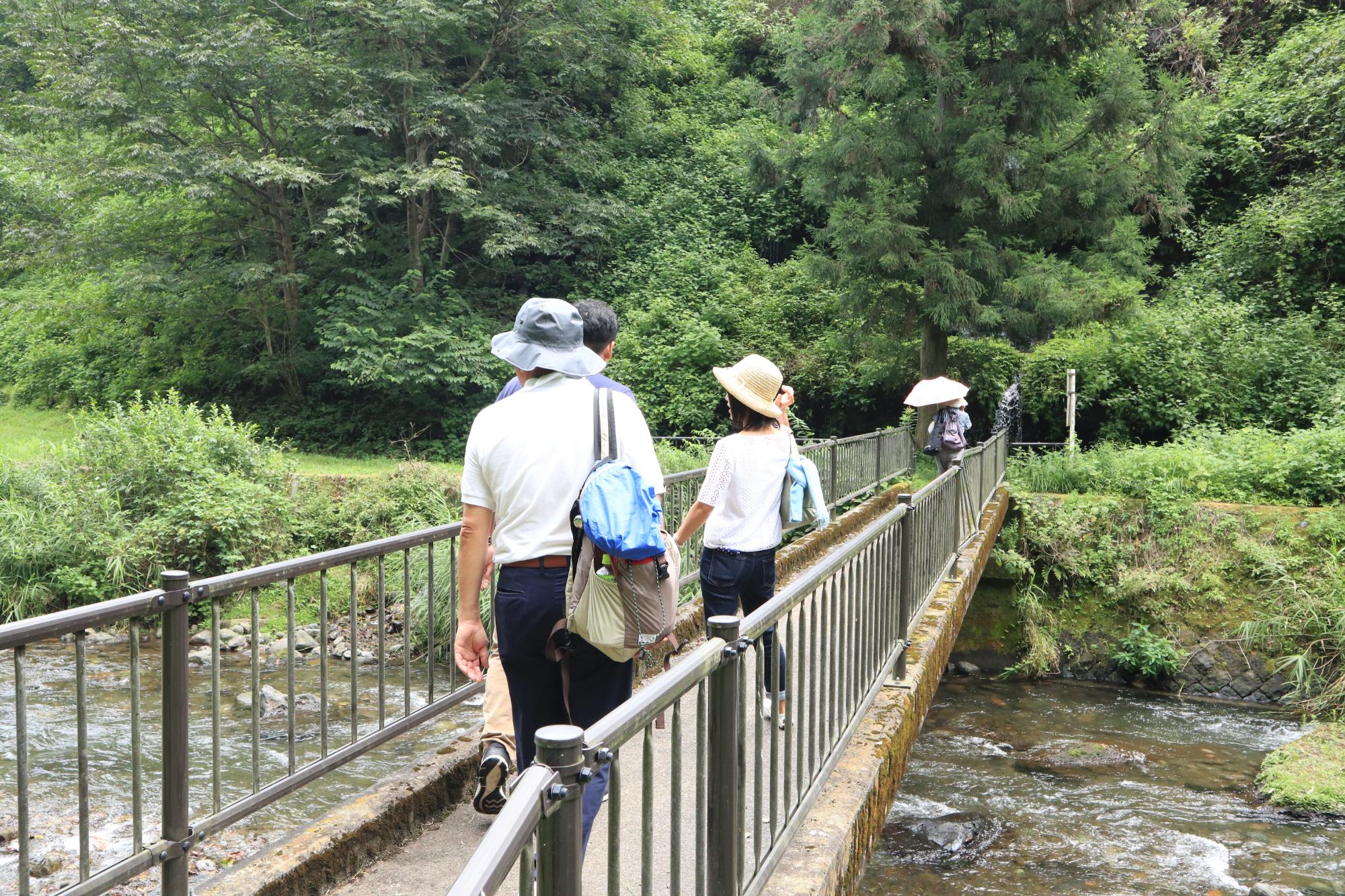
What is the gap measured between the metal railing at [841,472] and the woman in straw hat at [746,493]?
82 centimetres

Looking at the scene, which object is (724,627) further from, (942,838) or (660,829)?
(942,838)

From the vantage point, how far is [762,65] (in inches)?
1247

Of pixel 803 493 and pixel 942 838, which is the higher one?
pixel 803 493

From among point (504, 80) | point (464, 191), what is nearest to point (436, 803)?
point (464, 191)

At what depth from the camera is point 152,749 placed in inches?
370

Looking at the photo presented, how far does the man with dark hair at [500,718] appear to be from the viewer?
3934 mm

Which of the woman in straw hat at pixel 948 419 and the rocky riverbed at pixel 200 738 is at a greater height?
the woman in straw hat at pixel 948 419

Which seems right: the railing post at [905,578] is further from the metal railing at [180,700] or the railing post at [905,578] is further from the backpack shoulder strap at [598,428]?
the backpack shoulder strap at [598,428]

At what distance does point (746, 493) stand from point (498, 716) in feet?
5.74

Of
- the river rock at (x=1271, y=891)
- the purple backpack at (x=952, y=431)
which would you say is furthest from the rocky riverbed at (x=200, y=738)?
the river rock at (x=1271, y=891)

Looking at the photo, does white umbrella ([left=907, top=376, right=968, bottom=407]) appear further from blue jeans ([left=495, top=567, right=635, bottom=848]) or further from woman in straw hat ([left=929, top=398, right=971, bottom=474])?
blue jeans ([left=495, top=567, right=635, bottom=848])

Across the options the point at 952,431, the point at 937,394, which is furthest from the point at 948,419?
the point at 937,394

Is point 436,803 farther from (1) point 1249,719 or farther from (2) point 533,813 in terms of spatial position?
(1) point 1249,719

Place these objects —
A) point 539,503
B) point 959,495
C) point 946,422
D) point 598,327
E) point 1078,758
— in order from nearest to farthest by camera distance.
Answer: point 539,503 < point 598,327 < point 959,495 < point 1078,758 < point 946,422
